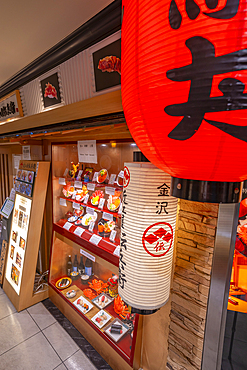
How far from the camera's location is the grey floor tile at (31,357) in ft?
6.79

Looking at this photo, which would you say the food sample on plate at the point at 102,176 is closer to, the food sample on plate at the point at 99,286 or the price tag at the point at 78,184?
the price tag at the point at 78,184

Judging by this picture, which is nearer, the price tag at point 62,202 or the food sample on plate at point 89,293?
the food sample on plate at point 89,293

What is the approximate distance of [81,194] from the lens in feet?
9.37

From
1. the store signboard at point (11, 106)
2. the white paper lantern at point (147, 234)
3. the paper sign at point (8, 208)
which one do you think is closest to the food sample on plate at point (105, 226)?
the white paper lantern at point (147, 234)

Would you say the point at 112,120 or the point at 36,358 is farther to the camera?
the point at 36,358

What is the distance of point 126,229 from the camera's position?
43.3 inches

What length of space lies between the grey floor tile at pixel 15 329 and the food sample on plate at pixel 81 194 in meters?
1.83

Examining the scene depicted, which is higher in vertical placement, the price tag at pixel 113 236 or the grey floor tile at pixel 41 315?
the price tag at pixel 113 236


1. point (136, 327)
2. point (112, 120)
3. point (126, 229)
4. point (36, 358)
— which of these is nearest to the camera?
point (126, 229)

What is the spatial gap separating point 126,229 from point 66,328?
7.89ft

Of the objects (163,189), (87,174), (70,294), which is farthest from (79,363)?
(163,189)

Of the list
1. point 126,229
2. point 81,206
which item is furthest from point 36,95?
point 126,229

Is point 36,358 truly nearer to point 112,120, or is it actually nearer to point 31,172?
point 31,172

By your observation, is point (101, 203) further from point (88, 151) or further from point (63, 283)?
point (63, 283)
